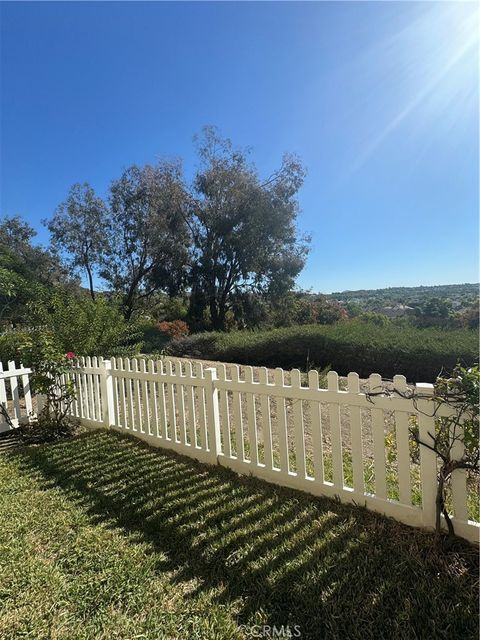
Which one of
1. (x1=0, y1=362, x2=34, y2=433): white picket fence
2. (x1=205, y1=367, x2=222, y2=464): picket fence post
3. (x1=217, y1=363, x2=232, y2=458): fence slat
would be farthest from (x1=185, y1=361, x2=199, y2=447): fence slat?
(x1=0, y1=362, x2=34, y2=433): white picket fence

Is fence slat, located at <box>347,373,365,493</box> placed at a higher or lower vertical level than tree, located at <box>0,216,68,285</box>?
lower

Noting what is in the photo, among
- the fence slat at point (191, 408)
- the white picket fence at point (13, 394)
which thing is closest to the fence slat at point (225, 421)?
the fence slat at point (191, 408)

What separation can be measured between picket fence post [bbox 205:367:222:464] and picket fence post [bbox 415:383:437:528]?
1.85 meters

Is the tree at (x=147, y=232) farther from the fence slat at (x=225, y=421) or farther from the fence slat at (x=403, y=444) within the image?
the fence slat at (x=403, y=444)

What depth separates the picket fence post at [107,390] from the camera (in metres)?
4.60

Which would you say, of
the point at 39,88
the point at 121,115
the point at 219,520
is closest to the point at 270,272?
the point at 121,115

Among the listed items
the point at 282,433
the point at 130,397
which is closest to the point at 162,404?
the point at 130,397

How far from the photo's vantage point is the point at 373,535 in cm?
221

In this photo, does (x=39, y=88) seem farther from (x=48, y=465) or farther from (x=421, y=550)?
(x=421, y=550)

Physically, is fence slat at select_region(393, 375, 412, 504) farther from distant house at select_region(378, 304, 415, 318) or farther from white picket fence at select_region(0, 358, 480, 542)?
distant house at select_region(378, 304, 415, 318)

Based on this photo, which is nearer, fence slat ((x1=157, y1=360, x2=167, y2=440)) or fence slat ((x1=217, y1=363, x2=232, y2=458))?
fence slat ((x1=217, y1=363, x2=232, y2=458))

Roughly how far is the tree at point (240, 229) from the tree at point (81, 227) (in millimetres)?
4071

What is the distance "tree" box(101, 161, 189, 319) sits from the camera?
15.2 metres

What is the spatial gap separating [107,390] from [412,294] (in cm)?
1487
